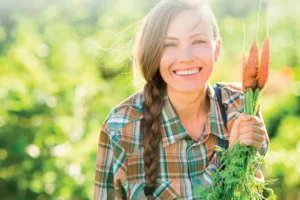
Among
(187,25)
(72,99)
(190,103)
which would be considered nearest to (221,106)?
(190,103)

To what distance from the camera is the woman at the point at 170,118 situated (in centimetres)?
254

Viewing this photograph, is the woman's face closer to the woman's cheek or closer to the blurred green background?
the woman's cheek

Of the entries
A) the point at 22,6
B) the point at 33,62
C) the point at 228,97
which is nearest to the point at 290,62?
the point at 33,62

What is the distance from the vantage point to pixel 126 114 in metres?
2.69

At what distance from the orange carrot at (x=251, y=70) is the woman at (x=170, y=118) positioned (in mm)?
187

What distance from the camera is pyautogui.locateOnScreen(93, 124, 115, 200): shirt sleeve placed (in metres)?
2.72

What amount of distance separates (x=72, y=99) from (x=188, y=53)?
2366 mm

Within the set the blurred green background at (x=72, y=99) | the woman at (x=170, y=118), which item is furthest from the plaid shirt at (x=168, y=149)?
the blurred green background at (x=72, y=99)

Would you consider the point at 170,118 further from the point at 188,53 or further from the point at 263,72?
the point at 263,72

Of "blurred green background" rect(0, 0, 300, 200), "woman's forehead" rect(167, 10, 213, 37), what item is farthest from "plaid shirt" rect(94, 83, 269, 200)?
"blurred green background" rect(0, 0, 300, 200)

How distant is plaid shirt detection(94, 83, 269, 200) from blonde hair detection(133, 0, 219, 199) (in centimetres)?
4

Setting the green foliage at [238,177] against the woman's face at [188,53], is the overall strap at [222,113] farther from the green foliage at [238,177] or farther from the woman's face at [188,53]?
the green foliage at [238,177]

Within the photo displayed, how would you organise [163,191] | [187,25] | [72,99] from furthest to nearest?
[72,99], [163,191], [187,25]

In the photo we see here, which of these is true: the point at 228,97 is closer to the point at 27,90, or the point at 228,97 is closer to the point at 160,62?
the point at 160,62
